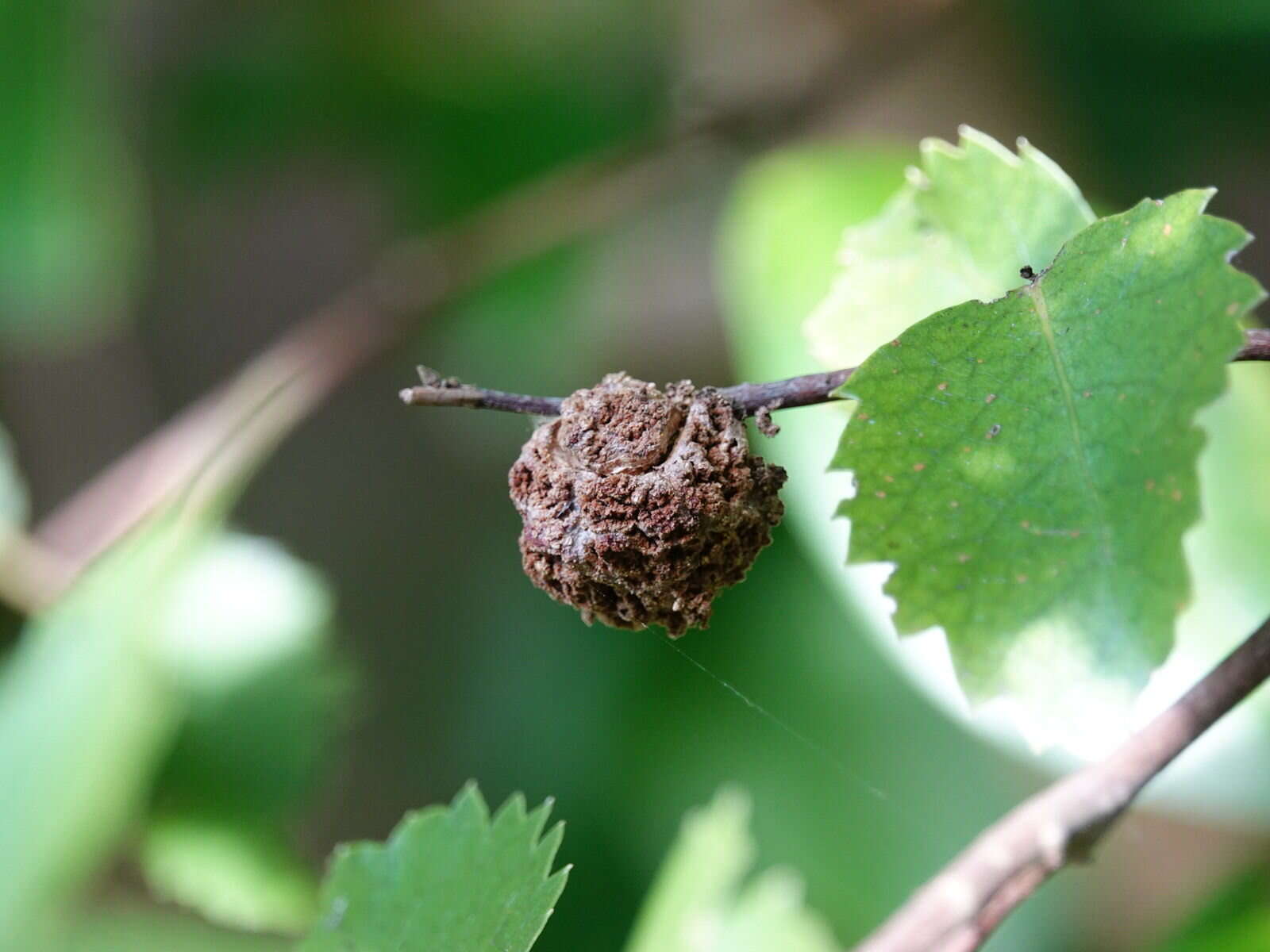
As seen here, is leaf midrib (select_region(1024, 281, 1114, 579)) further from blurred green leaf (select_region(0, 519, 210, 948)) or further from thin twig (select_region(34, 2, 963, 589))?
thin twig (select_region(34, 2, 963, 589))

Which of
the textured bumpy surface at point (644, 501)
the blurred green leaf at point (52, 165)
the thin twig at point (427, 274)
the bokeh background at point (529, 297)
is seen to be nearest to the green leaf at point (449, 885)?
the textured bumpy surface at point (644, 501)

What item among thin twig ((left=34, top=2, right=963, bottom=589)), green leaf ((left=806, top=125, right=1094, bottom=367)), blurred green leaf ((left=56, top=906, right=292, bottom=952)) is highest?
thin twig ((left=34, top=2, right=963, bottom=589))

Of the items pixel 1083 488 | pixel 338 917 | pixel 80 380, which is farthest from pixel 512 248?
pixel 1083 488

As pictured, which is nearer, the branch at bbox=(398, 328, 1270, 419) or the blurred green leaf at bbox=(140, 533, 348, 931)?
the branch at bbox=(398, 328, 1270, 419)

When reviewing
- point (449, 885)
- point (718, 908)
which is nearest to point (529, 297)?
point (718, 908)

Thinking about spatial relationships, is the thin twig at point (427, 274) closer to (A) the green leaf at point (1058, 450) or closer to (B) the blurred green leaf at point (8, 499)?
(B) the blurred green leaf at point (8, 499)

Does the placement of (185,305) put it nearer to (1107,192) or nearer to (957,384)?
(1107,192)

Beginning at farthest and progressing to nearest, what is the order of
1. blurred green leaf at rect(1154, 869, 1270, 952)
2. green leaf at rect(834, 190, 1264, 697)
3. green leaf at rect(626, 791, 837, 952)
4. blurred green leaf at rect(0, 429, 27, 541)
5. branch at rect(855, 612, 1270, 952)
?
blurred green leaf at rect(0, 429, 27, 541) < blurred green leaf at rect(1154, 869, 1270, 952) < green leaf at rect(626, 791, 837, 952) < branch at rect(855, 612, 1270, 952) < green leaf at rect(834, 190, 1264, 697)

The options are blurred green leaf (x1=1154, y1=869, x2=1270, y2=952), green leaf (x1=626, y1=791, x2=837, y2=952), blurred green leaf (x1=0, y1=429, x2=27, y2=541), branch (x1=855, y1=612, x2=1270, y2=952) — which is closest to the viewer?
branch (x1=855, y1=612, x2=1270, y2=952)

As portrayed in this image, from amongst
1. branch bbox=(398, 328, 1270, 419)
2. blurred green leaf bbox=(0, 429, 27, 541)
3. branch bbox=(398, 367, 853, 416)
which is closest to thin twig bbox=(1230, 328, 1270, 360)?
branch bbox=(398, 328, 1270, 419)
